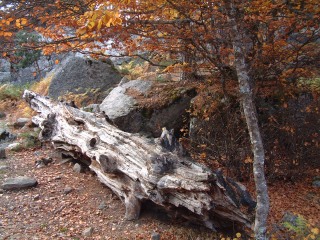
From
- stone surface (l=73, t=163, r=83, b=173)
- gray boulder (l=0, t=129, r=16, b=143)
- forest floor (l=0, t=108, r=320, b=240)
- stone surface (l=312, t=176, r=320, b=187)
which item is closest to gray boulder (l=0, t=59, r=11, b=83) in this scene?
gray boulder (l=0, t=129, r=16, b=143)

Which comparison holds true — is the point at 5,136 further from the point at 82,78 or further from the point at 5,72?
the point at 5,72

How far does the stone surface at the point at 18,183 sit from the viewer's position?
238 inches

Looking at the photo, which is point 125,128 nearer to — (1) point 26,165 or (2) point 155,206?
(1) point 26,165

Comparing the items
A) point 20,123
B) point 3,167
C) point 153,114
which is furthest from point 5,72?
point 153,114

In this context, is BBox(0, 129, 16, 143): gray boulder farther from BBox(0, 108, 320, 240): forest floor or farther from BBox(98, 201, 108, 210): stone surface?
BBox(98, 201, 108, 210): stone surface

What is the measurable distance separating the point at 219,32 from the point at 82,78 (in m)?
7.60

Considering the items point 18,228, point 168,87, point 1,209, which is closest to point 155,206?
point 18,228

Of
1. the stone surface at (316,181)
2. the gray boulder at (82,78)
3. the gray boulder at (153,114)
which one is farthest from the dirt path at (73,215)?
the gray boulder at (82,78)

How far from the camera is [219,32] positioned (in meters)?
5.63

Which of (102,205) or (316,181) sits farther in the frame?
(316,181)

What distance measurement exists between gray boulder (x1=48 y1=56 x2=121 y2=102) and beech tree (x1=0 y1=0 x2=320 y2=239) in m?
5.14

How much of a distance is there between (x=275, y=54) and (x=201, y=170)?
2831 millimetres

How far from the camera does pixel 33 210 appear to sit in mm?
5406

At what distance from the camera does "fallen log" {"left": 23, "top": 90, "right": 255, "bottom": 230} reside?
13.1 ft
